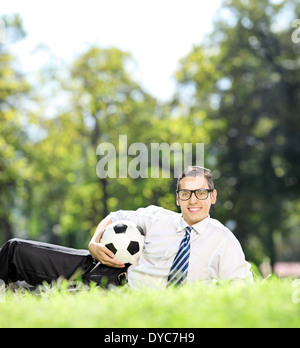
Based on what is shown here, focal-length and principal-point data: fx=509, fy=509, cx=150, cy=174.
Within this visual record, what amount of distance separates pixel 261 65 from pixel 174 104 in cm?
494

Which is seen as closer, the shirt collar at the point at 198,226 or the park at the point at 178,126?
the shirt collar at the point at 198,226

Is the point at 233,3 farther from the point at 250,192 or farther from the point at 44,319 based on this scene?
the point at 44,319

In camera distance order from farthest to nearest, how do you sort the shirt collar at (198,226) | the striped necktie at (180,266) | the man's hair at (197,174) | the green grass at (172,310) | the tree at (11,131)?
the tree at (11,131), the man's hair at (197,174), the shirt collar at (198,226), the striped necktie at (180,266), the green grass at (172,310)

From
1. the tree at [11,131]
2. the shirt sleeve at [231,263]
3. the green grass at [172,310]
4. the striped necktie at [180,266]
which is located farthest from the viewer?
the tree at [11,131]

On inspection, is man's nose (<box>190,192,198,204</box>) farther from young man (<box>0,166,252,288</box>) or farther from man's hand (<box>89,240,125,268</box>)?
man's hand (<box>89,240,125,268</box>)

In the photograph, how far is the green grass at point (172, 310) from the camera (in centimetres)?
274

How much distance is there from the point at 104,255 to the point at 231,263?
1.21 meters

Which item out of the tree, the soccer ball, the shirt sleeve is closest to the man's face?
the shirt sleeve

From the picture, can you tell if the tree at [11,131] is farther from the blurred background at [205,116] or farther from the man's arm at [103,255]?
the man's arm at [103,255]

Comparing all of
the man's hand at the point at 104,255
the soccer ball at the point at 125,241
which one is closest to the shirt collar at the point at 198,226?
the soccer ball at the point at 125,241

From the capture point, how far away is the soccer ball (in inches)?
192

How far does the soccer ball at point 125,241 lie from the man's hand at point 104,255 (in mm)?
71

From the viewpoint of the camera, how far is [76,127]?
85.4 feet

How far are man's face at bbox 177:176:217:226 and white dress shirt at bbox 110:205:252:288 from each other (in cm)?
6
